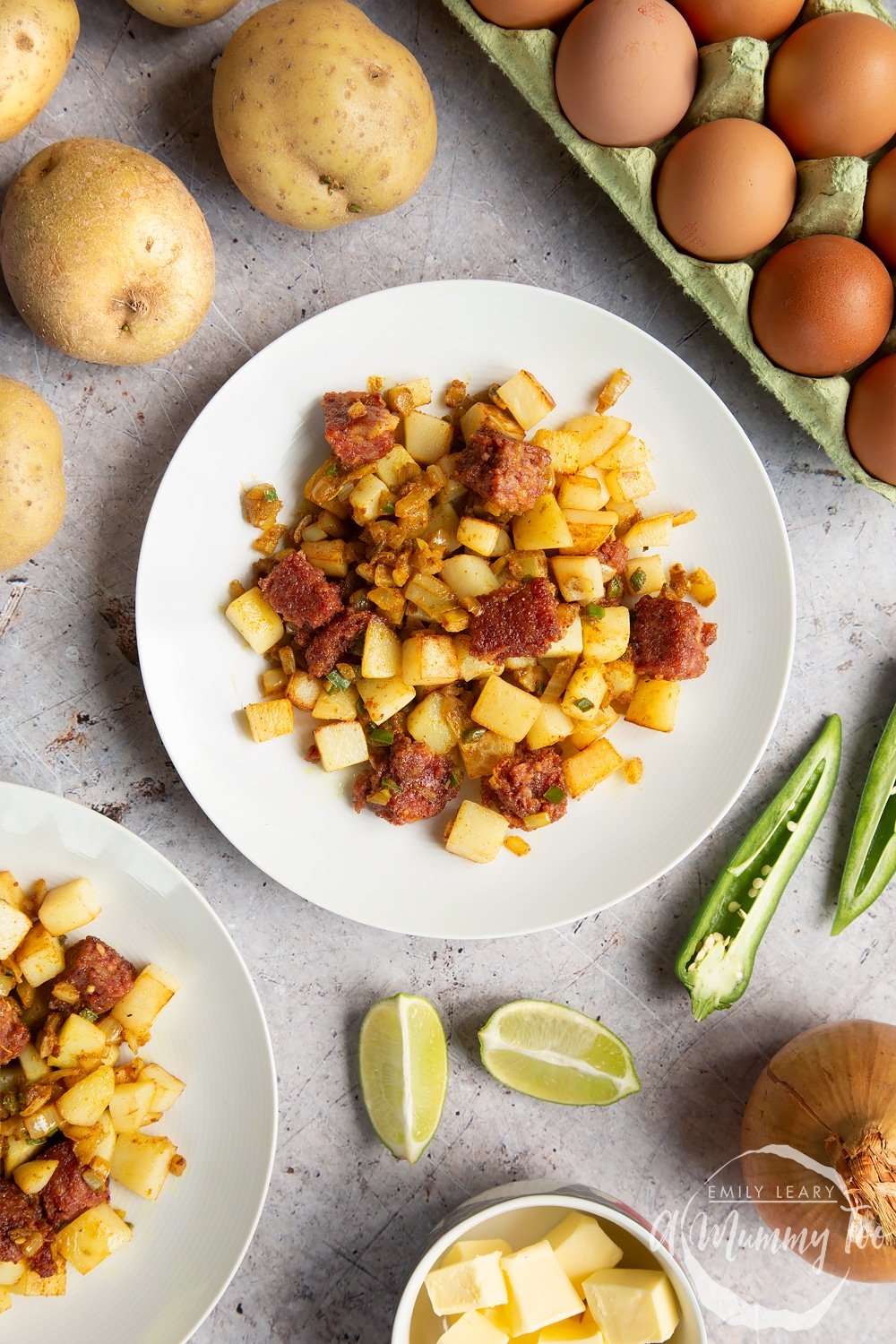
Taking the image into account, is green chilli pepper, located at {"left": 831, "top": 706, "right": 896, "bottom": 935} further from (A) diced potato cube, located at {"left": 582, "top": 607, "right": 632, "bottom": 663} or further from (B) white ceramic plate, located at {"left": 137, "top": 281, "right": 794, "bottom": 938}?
(A) diced potato cube, located at {"left": 582, "top": 607, "right": 632, "bottom": 663}

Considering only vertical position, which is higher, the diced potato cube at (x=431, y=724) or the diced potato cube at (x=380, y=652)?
the diced potato cube at (x=380, y=652)

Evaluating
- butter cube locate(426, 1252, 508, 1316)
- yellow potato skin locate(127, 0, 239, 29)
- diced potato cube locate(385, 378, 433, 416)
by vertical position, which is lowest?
butter cube locate(426, 1252, 508, 1316)

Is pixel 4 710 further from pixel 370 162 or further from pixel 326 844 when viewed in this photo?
pixel 370 162

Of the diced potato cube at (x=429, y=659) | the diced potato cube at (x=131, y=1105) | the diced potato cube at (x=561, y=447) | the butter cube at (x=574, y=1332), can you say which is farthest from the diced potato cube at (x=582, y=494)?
the butter cube at (x=574, y=1332)

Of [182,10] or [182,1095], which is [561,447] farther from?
[182,1095]

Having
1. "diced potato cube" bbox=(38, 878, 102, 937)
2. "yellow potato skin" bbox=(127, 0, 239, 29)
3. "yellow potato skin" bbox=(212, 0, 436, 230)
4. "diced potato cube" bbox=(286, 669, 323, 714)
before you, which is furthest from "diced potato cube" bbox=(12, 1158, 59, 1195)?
"yellow potato skin" bbox=(127, 0, 239, 29)

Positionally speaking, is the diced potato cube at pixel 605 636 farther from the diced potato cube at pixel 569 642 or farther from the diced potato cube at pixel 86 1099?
the diced potato cube at pixel 86 1099

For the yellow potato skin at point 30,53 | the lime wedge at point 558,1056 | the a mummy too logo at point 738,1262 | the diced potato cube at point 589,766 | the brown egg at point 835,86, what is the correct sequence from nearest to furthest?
the yellow potato skin at point 30,53 < the brown egg at point 835,86 < the diced potato cube at point 589,766 < the lime wedge at point 558,1056 < the a mummy too logo at point 738,1262

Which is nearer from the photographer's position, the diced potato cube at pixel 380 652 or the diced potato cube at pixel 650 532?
the diced potato cube at pixel 380 652
